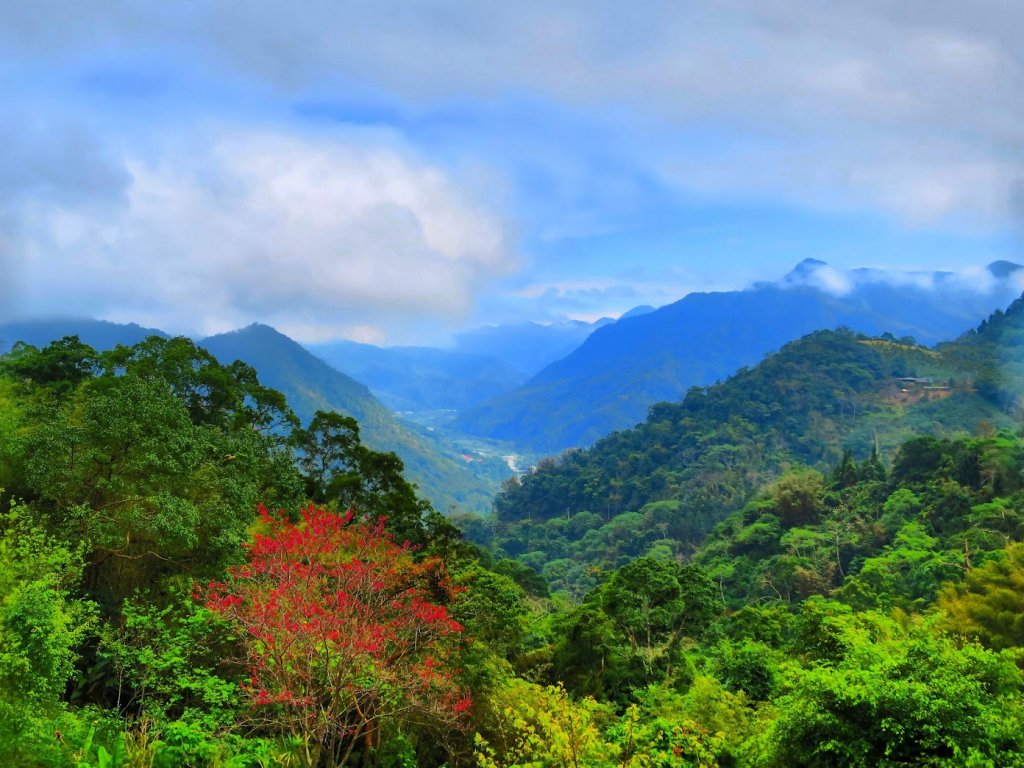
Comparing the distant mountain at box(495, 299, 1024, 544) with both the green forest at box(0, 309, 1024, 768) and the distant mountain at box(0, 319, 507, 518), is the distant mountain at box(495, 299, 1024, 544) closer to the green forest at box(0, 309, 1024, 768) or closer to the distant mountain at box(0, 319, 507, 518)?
the distant mountain at box(0, 319, 507, 518)

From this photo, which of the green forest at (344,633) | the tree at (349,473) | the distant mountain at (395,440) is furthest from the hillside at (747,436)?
the green forest at (344,633)

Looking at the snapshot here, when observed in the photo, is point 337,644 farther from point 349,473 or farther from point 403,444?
point 403,444

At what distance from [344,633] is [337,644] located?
176 millimetres

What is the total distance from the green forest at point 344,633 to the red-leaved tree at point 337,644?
67mm

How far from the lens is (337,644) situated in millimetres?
8906

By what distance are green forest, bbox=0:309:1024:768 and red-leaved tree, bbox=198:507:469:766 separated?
67 millimetres

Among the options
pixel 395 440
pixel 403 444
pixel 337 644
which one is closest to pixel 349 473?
pixel 337 644

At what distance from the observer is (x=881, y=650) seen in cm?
837

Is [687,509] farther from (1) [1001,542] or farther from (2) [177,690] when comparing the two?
(2) [177,690]

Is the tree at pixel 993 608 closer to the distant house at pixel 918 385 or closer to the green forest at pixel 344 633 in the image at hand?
the green forest at pixel 344 633

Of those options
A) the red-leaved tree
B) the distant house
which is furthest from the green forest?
the distant house

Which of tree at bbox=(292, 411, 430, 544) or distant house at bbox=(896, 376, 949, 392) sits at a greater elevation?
distant house at bbox=(896, 376, 949, 392)

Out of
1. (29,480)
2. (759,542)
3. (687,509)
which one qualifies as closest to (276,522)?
(29,480)

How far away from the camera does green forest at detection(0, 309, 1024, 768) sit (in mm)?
7488
